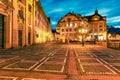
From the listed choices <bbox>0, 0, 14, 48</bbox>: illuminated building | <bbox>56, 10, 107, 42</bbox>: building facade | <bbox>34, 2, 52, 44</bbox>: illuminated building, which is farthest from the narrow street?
<bbox>56, 10, 107, 42</bbox>: building facade

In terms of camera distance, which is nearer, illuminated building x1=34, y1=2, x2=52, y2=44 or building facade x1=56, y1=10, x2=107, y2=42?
illuminated building x1=34, y1=2, x2=52, y2=44

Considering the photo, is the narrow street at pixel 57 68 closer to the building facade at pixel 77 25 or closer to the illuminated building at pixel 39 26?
the illuminated building at pixel 39 26

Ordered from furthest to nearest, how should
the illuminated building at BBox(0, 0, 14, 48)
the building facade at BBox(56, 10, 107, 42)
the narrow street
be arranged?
the building facade at BBox(56, 10, 107, 42)
the illuminated building at BBox(0, 0, 14, 48)
the narrow street

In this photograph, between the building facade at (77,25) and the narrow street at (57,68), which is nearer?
the narrow street at (57,68)

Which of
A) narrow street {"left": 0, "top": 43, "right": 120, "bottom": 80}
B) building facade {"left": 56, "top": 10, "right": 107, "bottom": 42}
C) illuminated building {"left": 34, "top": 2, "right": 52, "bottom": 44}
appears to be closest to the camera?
narrow street {"left": 0, "top": 43, "right": 120, "bottom": 80}

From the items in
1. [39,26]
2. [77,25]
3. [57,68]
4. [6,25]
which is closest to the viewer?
[57,68]

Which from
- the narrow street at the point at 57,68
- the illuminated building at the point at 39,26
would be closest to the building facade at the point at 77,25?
the illuminated building at the point at 39,26

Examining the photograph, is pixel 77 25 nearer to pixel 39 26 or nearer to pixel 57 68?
pixel 39 26

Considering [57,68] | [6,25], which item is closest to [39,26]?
[6,25]

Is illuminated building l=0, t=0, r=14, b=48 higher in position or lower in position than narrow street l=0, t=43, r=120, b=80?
higher

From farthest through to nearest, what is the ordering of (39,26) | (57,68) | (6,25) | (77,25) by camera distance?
(77,25) < (39,26) < (6,25) < (57,68)

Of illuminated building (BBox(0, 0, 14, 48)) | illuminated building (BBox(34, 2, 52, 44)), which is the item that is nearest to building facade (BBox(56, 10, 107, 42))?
illuminated building (BBox(34, 2, 52, 44))

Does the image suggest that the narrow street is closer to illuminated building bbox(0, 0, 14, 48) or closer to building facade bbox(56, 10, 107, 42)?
illuminated building bbox(0, 0, 14, 48)

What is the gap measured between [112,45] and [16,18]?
65.5 ft
